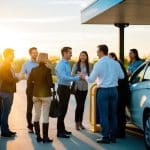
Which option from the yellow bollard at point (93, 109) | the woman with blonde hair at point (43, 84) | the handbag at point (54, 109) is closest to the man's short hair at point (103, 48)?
the woman with blonde hair at point (43, 84)

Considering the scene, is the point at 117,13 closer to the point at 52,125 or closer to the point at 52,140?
the point at 52,125

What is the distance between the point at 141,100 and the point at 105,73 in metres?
0.84

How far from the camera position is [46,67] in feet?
36.8

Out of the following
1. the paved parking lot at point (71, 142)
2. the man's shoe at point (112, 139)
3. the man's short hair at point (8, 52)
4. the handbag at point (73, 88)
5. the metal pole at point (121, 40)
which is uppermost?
the metal pole at point (121, 40)

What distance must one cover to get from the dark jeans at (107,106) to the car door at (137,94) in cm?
39

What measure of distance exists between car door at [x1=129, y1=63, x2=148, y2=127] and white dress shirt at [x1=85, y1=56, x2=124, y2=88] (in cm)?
47

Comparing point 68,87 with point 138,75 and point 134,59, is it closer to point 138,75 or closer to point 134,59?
point 138,75

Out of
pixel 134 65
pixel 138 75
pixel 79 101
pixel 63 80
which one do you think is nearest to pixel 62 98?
pixel 63 80

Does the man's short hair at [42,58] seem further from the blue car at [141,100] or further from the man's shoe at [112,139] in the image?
the man's shoe at [112,139]

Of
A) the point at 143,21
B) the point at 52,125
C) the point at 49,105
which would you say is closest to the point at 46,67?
the point at 49,105

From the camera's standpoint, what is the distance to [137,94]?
11.3 m

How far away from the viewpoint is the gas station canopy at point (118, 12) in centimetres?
1240

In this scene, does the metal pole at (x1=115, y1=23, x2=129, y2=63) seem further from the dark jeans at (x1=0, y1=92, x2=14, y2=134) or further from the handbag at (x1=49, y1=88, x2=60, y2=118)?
the handbag at (x1=49, y1=88, x2=60, y2=118)

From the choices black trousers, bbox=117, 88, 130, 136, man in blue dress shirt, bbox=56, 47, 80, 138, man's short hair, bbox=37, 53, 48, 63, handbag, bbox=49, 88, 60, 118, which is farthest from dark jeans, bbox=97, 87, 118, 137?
man's short hair, bbox=37, 53, 48, 63
